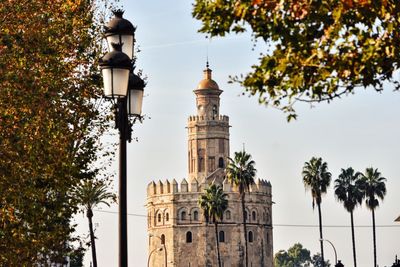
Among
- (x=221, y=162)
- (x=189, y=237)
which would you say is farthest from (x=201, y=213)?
(x=221, y=162)

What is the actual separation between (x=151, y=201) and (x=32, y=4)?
363 feet

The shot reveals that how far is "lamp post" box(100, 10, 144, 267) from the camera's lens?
47.1ft

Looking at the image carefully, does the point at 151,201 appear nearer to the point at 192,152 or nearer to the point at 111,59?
the point at 192,152

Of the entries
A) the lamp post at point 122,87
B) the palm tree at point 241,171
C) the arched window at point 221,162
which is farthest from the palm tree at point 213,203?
the lamp post at point 122,87

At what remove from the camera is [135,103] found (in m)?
15.3

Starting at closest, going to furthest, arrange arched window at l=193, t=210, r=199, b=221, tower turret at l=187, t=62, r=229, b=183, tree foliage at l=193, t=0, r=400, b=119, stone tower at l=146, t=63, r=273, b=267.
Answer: tree foliage at l=193, t=0, r=400, b=119, stone tower at l=146, t=63, r=273, b=267, arched window at l=193, t=210, r=199, b=221, tower turret at l=187, t=62, r=229, b=183

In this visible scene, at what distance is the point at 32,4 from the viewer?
27.9m

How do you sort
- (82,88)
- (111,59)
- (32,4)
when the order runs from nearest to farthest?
(111,59) < (32,4) < (82,88)

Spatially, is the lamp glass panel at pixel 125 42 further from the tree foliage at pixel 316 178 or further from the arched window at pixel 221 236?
the arched window at pixel 221 236

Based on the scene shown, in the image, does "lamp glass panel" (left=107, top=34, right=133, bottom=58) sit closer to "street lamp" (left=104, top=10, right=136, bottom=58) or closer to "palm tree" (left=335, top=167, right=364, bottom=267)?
"street lamp" (left=104, top=10, right=136, bottom=58)

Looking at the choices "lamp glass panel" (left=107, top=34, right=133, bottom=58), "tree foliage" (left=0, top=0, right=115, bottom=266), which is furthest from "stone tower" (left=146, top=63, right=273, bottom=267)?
"lamp glass panel" (left=107, top=34, right=133, bottom=58)

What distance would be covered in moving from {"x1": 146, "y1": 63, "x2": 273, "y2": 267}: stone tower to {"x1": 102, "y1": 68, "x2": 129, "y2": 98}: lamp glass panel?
11599cm

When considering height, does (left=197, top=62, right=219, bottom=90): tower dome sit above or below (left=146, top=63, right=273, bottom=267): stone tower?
above

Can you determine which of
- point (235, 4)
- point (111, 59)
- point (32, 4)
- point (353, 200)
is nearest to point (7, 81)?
point (32, 4)
